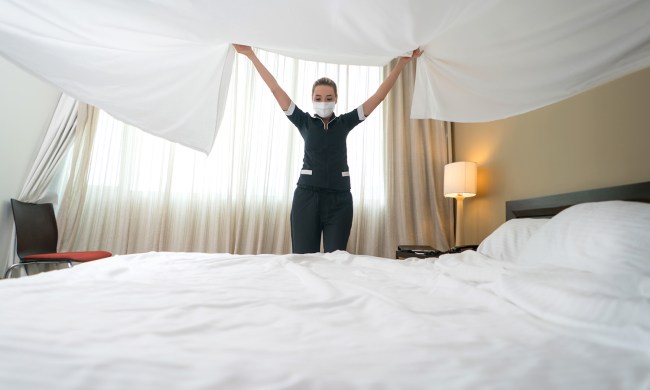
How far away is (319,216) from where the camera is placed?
1.96 meters

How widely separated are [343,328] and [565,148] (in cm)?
204

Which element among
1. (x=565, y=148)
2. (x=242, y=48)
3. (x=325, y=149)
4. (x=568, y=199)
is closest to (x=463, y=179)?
(x=565, y=148)

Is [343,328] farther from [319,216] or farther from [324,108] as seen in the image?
[324,108]

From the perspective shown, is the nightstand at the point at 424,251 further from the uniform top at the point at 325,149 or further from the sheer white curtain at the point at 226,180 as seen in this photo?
the uniform top at the point at 325,149

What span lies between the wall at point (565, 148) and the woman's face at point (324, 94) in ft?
4.64

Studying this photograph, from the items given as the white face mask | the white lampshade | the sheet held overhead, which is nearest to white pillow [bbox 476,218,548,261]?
the sheet held overhead

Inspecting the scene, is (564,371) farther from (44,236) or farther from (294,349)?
(44,236)

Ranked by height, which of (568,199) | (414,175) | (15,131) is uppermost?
(15,131)

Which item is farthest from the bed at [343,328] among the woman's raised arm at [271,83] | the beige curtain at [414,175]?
the beige curtain at [414,175]

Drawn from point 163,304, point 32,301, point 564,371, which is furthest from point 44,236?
point 564,371

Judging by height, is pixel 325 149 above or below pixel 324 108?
below

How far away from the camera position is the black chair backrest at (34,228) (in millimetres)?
2391

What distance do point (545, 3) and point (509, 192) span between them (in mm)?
1731

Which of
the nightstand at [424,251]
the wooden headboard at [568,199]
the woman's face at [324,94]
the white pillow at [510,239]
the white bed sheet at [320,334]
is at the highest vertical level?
the woman's face at [324,94]
